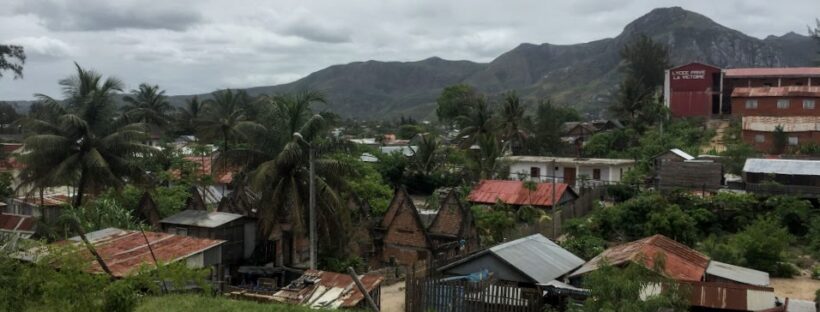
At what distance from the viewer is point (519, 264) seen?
16766mm

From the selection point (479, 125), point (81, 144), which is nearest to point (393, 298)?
point (81, 144)

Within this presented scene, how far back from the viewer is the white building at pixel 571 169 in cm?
4206

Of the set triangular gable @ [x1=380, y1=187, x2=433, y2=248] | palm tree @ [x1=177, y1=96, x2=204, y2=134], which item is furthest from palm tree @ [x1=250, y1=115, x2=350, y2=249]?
palm tree @ [x1=177, y1=96, x2=204, y2=134]

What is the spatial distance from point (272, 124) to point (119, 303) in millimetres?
11500

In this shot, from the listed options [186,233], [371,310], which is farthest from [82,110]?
[371,310]

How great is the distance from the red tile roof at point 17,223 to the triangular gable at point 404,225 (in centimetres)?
1258

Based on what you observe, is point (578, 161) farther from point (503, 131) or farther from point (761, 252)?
point (761, 252)

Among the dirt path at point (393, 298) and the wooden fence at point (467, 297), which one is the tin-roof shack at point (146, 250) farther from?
the wooden fence at point (467, 297)

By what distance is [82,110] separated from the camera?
23.7 metres

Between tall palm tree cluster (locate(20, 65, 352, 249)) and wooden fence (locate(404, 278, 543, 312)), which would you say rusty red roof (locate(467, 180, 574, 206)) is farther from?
wooden fence (locate(404, 278, 543, 312))

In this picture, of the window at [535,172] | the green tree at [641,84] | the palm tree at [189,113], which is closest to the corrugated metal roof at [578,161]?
the window at [535,172]

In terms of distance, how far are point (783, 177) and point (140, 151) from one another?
27851mm

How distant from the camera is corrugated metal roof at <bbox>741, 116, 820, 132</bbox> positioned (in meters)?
41.3

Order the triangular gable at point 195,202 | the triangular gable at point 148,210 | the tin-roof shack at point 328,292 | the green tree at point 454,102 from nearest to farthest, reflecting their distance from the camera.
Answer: the tin-roof shack at point 328,292, the triangular gable at point 148,210, the triangular gable at point 195,202, the green tree at point 454,102
